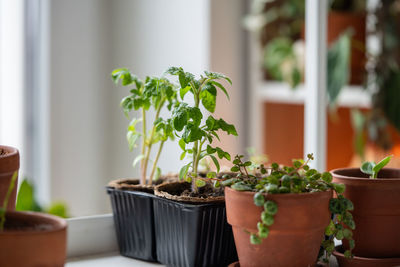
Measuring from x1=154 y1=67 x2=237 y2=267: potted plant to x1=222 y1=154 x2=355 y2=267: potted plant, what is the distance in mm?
74

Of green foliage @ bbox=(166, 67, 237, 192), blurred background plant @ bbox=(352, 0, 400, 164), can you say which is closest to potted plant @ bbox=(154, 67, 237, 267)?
green foliage @ bbox=(166, 67, 237, 192)

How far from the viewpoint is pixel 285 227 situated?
0.72m

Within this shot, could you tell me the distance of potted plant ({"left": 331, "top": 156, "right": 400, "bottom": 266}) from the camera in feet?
2.65

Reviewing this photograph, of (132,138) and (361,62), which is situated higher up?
(361,62)

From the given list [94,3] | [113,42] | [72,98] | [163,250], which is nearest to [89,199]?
[72,98]

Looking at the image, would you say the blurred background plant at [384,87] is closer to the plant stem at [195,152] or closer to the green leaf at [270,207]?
the plant stem at [195,152]

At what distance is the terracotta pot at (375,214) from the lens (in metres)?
0.81

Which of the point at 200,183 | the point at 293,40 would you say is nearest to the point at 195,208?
the point at 200,183

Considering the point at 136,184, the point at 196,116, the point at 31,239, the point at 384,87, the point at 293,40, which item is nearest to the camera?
the point at 31,239

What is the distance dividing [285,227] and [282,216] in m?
0.02

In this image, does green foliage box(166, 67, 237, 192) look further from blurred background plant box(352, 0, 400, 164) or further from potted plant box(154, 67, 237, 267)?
blurred background plant box(352, 0, 400, 164)

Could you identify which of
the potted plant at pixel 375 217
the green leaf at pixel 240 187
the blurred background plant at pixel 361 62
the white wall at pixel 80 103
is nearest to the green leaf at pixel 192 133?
the green leaf at pixel 240 187

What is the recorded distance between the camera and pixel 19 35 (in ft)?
8.86

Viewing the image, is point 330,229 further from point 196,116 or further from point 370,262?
point 196,116
